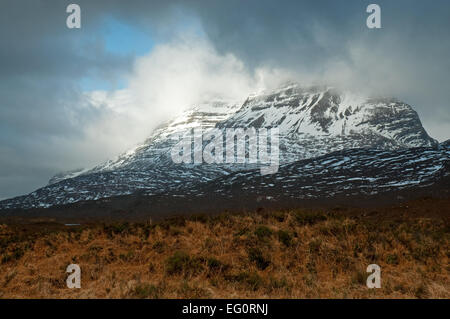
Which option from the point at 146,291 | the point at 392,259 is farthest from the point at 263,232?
the point at 146,291

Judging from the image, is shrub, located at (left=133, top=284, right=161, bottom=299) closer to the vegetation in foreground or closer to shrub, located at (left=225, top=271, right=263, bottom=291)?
the vegetation in foreground

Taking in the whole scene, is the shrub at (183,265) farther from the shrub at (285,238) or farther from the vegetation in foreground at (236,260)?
the shrub at (285,238)

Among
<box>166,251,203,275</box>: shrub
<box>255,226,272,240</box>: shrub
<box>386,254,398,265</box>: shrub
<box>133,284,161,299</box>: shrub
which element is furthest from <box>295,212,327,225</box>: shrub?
<box>133,284,161,299</box>: shrub

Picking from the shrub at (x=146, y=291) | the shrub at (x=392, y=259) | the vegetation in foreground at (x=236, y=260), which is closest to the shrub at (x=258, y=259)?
the vegetation in foreground at (x=236, y=260)

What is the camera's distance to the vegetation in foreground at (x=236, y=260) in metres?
9.70

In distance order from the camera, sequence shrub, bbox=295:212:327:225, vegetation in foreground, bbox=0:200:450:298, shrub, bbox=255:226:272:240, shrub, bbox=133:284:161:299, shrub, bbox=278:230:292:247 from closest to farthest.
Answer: shrub, bbox=133:284:161:299, vegetation in foreground, bbox=0:200:450:298, shrub, bbox=278:230:292:247, shrub, bbox=255:226:272:240, shrub, bbox=295:212:327:225

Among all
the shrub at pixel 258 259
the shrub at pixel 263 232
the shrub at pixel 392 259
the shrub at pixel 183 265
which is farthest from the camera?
the shrub at pixel 263 232

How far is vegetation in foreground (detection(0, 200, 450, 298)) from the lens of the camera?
970 cm

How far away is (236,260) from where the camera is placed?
12.2 meters

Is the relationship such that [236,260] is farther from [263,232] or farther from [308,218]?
[308,218]

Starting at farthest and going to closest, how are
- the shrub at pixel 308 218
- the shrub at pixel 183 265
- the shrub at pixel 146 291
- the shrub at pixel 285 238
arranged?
the shrub at pixel 308 218 < the shrub at pixel 285 238 < the shrub at pixel 183 265 < the shrub at pixel 146 291

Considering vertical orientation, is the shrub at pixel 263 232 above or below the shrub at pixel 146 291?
above
